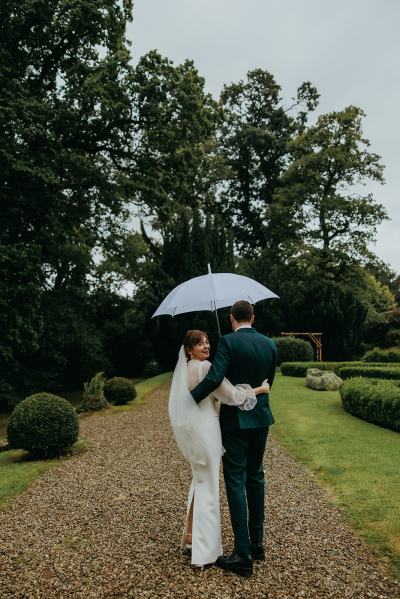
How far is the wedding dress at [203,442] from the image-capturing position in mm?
3725

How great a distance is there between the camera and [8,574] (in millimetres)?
3738

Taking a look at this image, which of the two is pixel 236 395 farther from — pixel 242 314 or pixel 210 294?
pixel 210 294

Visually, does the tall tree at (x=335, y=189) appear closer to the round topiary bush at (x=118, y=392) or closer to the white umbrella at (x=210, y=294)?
the round topiary bush at (x=118, y=392)

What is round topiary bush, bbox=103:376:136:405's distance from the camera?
48.2ft

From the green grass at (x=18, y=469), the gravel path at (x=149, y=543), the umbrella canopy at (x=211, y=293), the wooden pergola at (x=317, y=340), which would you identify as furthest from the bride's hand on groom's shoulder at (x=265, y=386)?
the wooden pergola at (x=317, y=340)

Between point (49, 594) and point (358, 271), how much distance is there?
28377 mm

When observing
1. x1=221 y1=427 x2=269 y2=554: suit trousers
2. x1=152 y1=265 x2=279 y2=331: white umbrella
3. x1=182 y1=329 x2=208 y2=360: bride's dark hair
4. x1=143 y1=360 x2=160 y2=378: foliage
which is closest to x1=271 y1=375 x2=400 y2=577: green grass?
x1=221 y1=427 x2=269 y2=554: suit trousers

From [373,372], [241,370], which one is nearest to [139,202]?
[373,372]

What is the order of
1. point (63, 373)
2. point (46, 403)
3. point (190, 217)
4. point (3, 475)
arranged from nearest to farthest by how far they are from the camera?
point (3, 475) → point (46, 403) → point (63, 373) → point (190, 217)

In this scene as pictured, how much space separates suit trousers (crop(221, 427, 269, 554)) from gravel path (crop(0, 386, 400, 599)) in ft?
0.97

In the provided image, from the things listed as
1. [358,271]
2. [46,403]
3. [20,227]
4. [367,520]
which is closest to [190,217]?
[358,271]

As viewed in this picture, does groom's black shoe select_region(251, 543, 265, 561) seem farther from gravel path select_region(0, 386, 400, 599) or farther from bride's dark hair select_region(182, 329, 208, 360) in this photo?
bride's dark hair select_region(182, 329, 208, 360)

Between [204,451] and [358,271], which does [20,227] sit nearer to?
[204,451]

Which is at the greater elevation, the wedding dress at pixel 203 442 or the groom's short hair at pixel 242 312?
the groom's short hair at pixel 242 312
